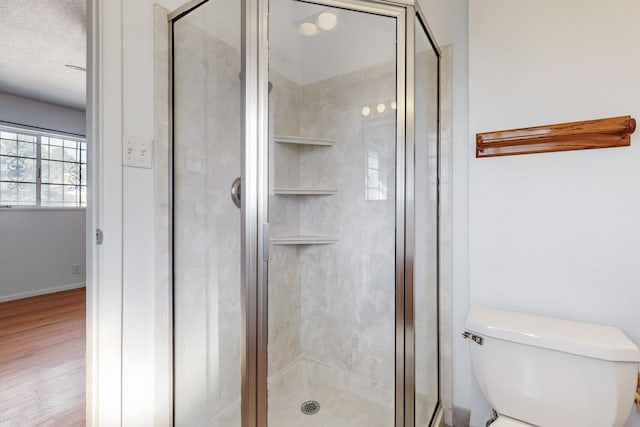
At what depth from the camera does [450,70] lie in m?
1.57

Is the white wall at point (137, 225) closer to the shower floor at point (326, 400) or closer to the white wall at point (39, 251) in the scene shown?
the shower floor at point (326, 400)

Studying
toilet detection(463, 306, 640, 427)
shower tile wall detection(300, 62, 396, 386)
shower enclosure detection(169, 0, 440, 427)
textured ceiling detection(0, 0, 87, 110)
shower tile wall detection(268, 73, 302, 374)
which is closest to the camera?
toilet detection(463, 306, 640, 427)

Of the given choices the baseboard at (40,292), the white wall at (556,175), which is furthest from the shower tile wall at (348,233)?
the baseboard at (40,292)

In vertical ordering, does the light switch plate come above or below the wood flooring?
above

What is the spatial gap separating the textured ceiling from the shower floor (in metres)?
2.52

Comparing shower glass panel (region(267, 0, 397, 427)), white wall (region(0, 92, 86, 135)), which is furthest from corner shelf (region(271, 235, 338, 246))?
white wall (region(0, 92, 86, 135))

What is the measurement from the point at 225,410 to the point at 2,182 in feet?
14.0

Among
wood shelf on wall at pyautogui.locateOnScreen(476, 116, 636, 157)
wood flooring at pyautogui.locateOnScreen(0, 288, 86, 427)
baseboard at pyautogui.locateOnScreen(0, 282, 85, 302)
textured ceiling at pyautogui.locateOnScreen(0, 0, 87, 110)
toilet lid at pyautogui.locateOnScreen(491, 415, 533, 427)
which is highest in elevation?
textured ceiling at pyautogui.locateOnScreen(0, 0, 87, 110)

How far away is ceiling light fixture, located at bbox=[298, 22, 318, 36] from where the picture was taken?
1.38 metres

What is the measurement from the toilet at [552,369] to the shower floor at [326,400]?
372 millimetres

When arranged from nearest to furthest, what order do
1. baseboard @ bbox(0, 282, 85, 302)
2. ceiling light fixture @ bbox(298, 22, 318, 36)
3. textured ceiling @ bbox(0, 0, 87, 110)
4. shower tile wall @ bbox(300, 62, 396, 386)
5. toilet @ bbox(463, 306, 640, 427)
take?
toilet @ bbox(463, 306, 640, 427) < ceiling light fixture @ bbox(298, 22, 318, 36) < shower tile wall @ bbox(300, 62, 396, 386) < textured ceiling @ bbox(0, 0, 87, 110) < baseboard @ bbox(0, 282, 85, 302)

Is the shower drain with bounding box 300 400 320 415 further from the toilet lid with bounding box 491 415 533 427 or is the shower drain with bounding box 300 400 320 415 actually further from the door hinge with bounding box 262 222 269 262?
the door hinge with bounding box 262 222 269 262

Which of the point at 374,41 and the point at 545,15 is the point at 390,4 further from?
the point at 545,15

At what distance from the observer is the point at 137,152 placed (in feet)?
3.96
